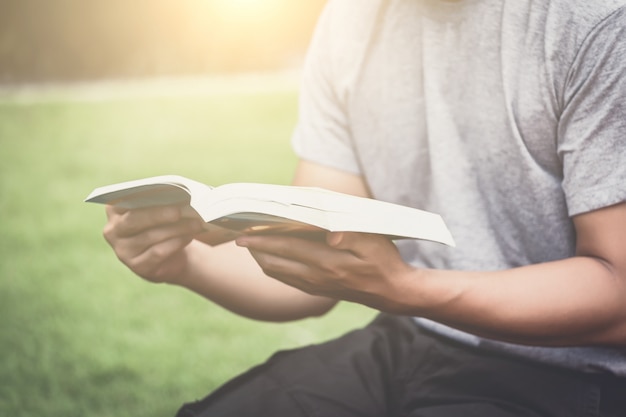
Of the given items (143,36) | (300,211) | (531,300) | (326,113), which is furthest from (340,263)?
(143,36)

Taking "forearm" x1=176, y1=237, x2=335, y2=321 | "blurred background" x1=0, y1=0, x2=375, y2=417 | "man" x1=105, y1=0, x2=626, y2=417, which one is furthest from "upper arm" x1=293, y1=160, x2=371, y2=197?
"blurred background" x1=0, y1=0, x2=375, y2=417

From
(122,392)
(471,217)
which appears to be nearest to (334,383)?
(471,217)

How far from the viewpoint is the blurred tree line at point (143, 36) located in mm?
5414

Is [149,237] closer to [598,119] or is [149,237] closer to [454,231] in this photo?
[454,231]

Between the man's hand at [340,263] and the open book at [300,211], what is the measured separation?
21mm

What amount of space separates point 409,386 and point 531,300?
264 mm

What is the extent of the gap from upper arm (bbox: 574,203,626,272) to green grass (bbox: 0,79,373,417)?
4.19 ft

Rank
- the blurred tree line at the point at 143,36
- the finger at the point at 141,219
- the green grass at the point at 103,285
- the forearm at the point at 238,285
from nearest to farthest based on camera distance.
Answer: the finger at the point at 141,219 < the forearm at the point at 238,285 < the green grass at the point at 103,285 < the blurred tree line at the point at 143,36

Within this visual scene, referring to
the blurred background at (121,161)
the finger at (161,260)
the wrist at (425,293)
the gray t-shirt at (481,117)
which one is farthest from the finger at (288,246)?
the blurred background at (121,161)

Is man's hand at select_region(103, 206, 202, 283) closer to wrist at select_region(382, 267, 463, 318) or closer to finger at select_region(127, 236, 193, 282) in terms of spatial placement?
finger at select_region(127, 236, 193, 282)

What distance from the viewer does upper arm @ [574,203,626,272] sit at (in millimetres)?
966

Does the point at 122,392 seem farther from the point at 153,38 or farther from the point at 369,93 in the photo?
the point at 153,38

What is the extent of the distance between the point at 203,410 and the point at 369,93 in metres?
0.59

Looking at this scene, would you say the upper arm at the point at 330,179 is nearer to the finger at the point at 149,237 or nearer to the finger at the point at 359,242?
the finger at the point at 149,237
